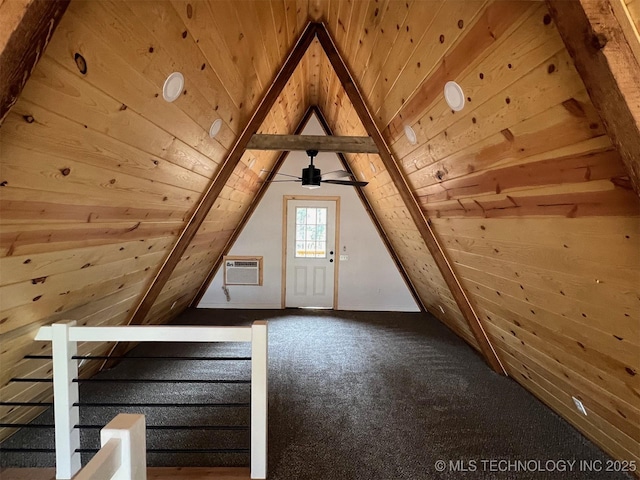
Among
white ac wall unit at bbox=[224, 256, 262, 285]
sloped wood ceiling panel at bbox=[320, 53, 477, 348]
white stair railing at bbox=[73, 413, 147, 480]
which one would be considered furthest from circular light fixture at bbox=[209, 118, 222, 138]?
white ac wall unit at bbox=[224, 256, 262, 285]

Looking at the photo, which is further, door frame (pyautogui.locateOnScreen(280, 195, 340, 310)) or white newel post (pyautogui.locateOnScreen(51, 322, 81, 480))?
door frame (pyautogui.locateOnScreen(280, 195, 340, 310))

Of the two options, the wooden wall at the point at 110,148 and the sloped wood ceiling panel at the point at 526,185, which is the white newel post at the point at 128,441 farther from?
the sloped wood ceiling panel at the point at 526,185

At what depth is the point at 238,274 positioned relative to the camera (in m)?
5.10

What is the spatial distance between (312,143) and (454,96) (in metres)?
1.39

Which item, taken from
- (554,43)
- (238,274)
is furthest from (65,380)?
(238,274)

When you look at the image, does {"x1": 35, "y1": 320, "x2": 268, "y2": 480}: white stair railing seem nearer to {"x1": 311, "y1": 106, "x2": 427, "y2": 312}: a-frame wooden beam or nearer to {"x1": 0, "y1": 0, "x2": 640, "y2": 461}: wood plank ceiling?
{"x1": 0, "y1": 0, "x2": 640, "y2": 461}: wood plank ceiling

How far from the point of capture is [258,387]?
5.69ft

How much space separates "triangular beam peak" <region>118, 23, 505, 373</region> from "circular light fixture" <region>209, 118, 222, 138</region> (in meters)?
0.39

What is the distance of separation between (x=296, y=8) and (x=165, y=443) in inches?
117

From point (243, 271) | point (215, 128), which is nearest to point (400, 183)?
point (215, 128)

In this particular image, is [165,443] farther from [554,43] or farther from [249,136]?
[554,43]

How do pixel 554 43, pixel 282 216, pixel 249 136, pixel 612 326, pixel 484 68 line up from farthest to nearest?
pixel 282 216 → pixel 249 136 → pixel 612 326 → pixel 484 68 → pixel 554 43

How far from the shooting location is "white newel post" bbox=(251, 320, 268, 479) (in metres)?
1.72

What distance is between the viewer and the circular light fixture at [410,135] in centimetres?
192
